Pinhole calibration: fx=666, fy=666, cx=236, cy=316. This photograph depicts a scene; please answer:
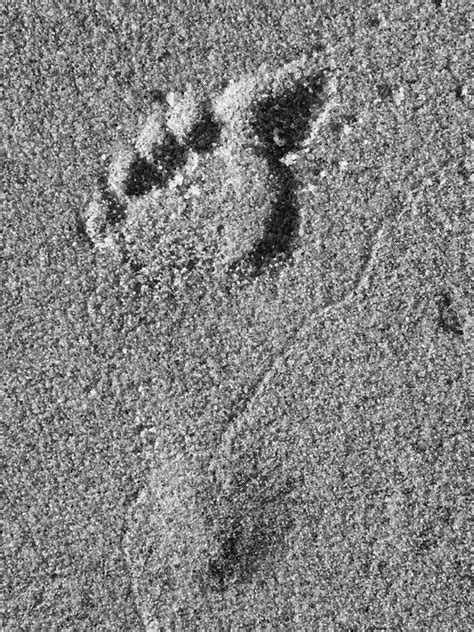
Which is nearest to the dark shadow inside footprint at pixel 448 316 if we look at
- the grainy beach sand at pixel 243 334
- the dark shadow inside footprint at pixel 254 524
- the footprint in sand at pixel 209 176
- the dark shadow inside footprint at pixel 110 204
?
the grainy beach sand at pixel 243 334

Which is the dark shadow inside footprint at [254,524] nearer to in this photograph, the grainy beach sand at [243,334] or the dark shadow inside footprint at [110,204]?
the grainy beach sand at [243,334]

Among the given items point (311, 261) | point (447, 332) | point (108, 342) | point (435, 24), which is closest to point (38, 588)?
point (108, 342)

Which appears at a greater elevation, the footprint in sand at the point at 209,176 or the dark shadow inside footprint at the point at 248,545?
the footprint in sand at the point at 209,176

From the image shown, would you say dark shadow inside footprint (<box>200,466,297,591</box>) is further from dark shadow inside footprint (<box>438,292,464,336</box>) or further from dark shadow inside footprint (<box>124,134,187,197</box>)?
dark shadow inside footprint (<box>124,134,187,197</box>)

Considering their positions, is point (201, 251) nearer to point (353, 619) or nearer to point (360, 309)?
point (360, 309)

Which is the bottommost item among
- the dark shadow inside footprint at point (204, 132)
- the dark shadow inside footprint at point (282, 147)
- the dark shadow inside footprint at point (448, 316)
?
the dark shadow inside footprint at point (448, 316)

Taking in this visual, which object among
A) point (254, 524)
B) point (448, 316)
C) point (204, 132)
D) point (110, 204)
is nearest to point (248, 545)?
point (254, 524)

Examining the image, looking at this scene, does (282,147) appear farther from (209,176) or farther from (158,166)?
(158,166)
